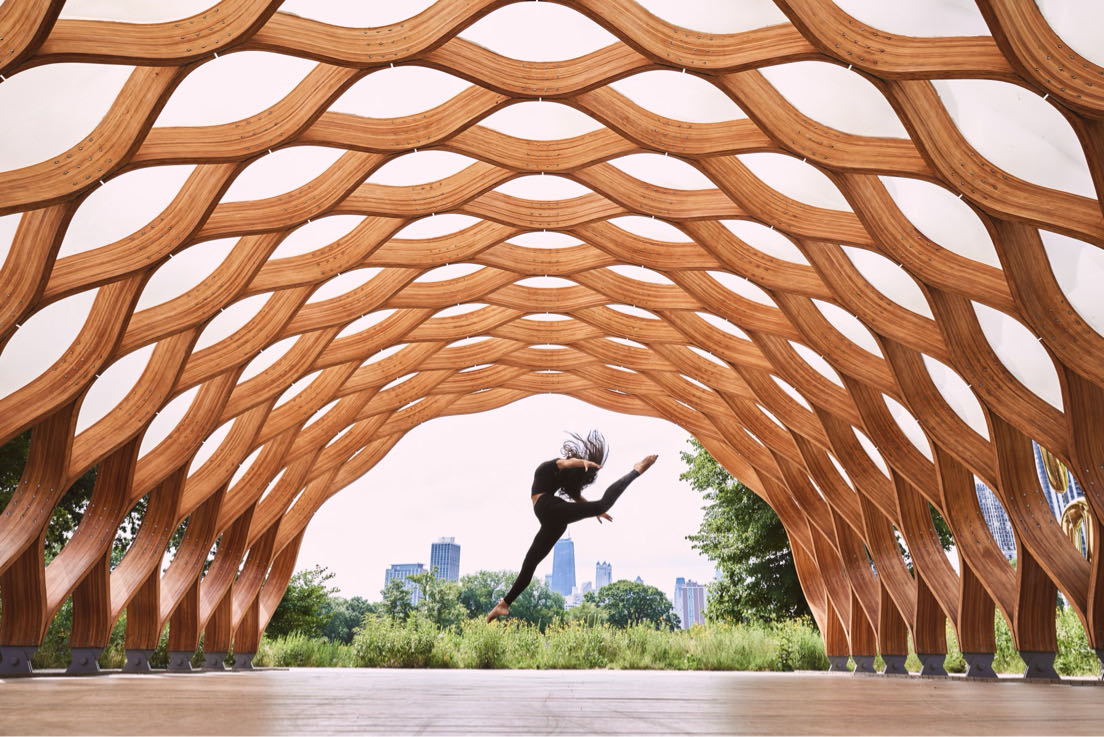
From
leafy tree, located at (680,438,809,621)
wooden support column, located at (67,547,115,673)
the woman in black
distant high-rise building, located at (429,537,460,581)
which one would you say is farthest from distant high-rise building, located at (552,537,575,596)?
the woman in black

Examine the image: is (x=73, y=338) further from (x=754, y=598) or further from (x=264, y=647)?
(x=754, y=598)

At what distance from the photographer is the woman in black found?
1845cm

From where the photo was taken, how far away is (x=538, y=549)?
19.4m

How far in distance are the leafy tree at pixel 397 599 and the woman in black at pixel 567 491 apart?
106ft

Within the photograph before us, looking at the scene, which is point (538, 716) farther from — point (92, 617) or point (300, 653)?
point (300, 653)

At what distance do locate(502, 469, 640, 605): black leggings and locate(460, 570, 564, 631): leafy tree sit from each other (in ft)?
116

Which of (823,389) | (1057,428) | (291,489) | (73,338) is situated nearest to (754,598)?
(823,389)

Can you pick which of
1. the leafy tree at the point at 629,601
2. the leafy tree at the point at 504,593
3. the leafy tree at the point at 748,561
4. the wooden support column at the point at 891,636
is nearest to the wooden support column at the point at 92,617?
the wooden support column at the point at 891,636

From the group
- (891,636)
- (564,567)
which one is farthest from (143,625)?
(564,567)

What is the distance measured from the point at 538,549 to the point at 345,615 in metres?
54.0

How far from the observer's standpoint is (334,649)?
3822 centimetres

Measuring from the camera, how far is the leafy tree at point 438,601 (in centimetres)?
4928

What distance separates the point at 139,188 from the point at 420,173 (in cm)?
551

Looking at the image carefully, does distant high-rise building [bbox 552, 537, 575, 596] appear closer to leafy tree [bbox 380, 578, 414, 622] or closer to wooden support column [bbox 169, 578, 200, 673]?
leafy tree [bbox 380, 578, 414, 622]
